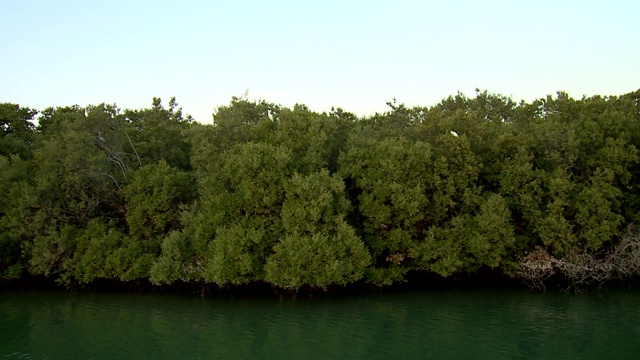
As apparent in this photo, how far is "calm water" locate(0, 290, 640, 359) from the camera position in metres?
17.9

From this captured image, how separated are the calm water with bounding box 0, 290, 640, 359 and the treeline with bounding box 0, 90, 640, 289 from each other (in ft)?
4.71

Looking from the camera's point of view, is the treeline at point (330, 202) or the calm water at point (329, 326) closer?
the calm water at point (329, 326)

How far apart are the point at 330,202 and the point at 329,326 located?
615 cm

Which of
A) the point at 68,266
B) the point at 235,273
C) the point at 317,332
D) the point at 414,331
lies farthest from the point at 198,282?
the point at 414,331

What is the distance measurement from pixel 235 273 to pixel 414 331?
28.8ft

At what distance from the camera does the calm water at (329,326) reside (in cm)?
1794

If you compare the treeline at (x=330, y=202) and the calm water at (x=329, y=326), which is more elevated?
the treeline at (x=330, y=202)

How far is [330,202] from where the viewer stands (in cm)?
2536

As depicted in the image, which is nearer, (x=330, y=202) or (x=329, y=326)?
(x=329, y=326)

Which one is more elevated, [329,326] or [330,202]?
[330,202]

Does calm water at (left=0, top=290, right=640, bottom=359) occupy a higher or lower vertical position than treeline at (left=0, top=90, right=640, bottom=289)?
lower

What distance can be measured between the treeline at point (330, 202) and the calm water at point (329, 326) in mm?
1437

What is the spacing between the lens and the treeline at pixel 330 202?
25.5m

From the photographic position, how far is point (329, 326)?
21.4 meters
